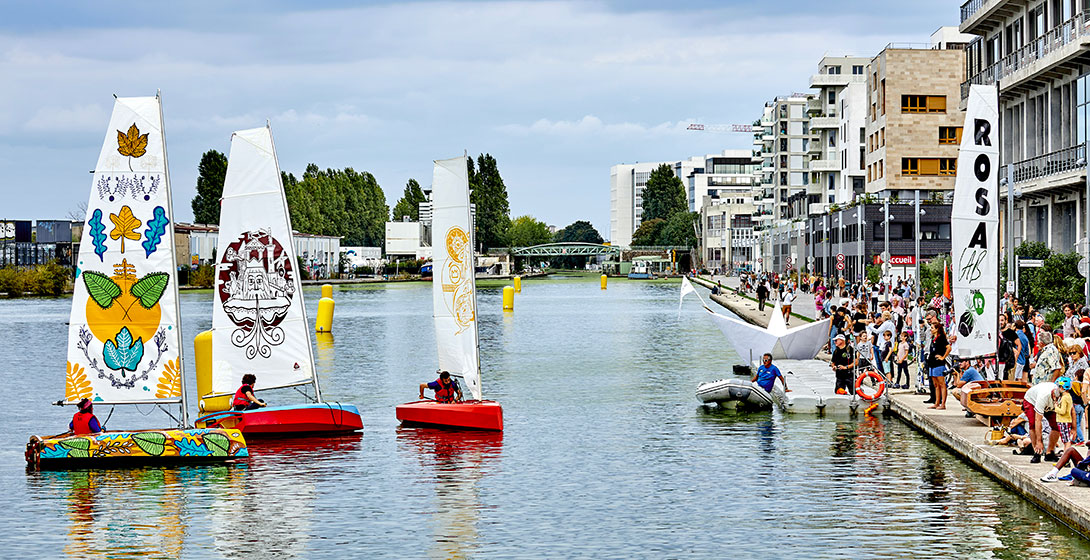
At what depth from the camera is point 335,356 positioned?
→ 60.2 m

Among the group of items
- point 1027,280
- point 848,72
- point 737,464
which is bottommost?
point 737,464

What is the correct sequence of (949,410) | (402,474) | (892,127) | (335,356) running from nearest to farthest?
(402,474) → (949,410) → (335,356) → (892,127)

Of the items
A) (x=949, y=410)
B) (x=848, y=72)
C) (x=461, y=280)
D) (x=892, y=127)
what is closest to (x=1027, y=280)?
(x=949, y=410)

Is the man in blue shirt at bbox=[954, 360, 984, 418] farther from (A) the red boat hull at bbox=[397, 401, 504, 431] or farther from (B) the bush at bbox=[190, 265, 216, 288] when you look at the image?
(B) the bush at bbox=[190, 265, 216, 288]

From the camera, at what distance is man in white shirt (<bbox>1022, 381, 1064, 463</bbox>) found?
21.4 m

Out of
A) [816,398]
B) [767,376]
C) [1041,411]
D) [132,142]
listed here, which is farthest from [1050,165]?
[132,142]

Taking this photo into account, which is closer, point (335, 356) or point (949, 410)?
point (949, 410)

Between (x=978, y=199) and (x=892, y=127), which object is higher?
(x=892, y=127)

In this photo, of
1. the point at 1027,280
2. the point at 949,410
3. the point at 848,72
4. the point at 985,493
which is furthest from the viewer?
the point at 848,72

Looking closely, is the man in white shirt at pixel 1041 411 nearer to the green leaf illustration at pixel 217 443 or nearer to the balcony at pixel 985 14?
the green leaf illustration at pixel 217 443

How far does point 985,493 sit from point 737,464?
6.00m

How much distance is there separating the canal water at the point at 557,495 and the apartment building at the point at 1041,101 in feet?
63.3

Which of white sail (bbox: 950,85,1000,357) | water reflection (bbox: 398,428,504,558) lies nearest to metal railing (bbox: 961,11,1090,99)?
white sail (bbox: 950,85,1000,357)

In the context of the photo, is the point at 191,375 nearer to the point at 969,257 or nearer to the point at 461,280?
the point at 461,280
